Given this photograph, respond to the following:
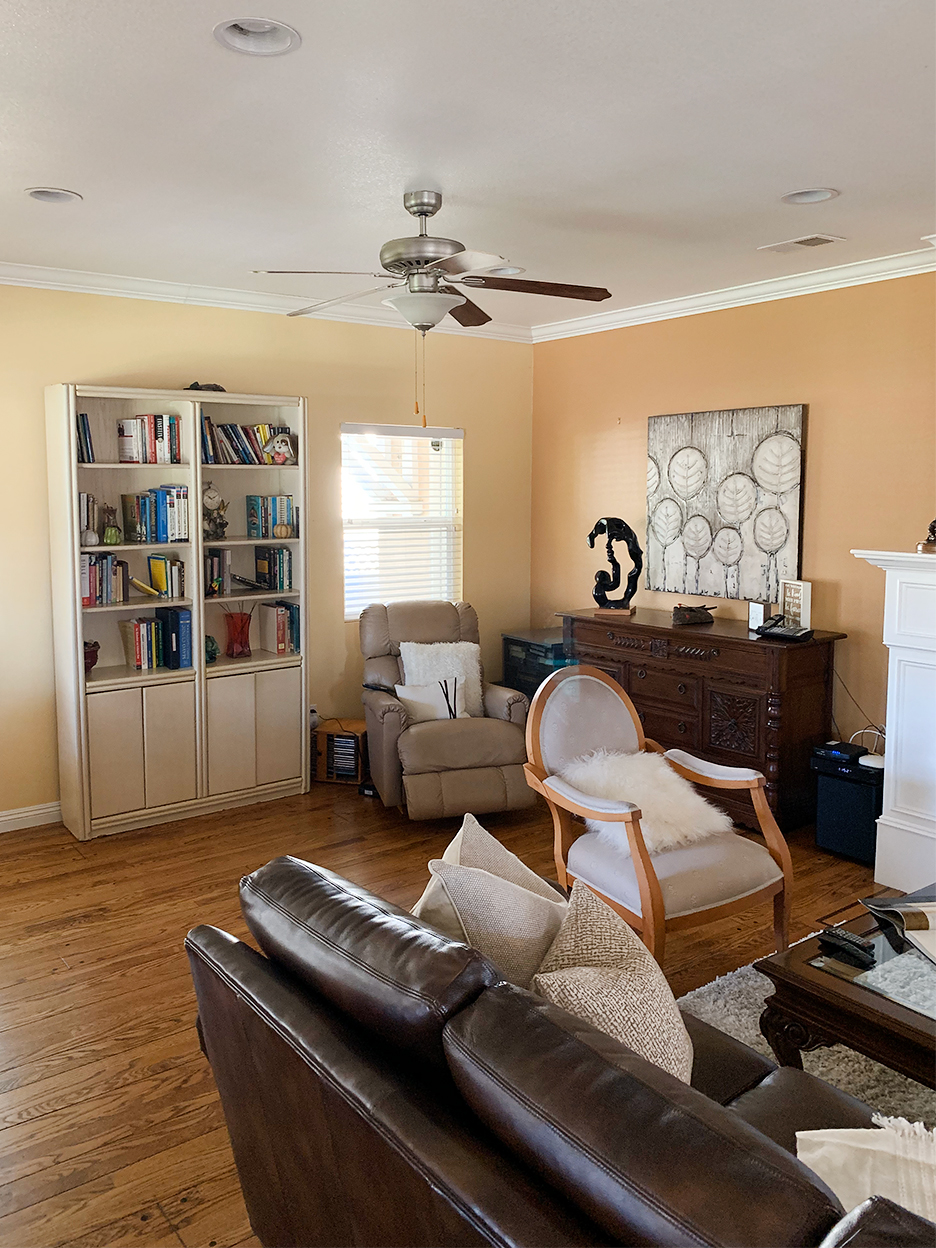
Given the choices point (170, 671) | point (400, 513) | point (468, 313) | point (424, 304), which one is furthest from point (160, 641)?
point (424, 304)

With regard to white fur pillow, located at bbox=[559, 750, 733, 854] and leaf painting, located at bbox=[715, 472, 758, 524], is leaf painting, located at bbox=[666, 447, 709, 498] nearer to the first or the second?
leaf painting, located at bbox=[715, 472, 758, 524]

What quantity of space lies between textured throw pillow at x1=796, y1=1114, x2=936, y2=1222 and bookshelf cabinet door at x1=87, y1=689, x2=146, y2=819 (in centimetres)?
366

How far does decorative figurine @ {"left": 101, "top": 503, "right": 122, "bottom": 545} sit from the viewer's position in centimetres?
451

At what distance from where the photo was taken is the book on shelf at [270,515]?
4.99 m

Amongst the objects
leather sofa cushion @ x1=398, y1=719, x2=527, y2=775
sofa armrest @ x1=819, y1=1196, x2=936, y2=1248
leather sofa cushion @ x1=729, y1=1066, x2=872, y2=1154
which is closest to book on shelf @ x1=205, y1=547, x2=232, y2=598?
leather sofa cushion @ x1=398, y1=719, x2=527, y2=775

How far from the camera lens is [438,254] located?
3.15 meters

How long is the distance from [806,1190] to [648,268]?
3992 millimetres

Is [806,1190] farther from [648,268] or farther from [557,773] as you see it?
[648,268]

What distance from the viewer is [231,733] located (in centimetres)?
486

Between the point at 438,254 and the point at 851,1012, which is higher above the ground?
the point at 438,254

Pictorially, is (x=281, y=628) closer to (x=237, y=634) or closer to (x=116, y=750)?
(x=237, y=634)

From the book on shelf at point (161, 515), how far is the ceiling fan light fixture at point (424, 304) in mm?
1923

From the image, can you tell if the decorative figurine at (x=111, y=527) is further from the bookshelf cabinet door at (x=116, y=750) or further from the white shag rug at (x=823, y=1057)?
the white shag rug at (x=823, y=1057)

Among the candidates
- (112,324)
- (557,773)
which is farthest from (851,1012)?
(112,324)
